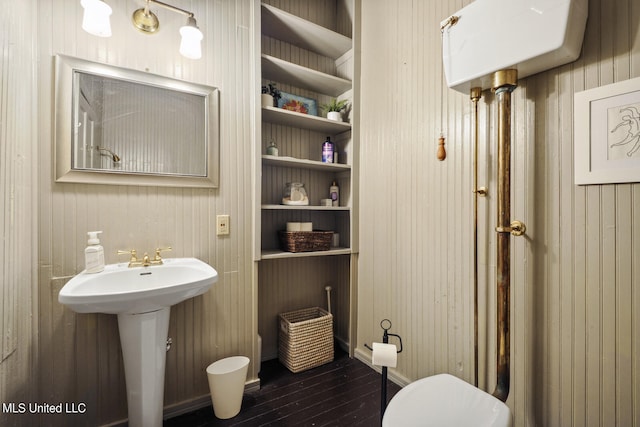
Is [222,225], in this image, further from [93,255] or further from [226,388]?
[226,388]

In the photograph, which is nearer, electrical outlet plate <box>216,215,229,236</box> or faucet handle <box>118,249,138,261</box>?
faucet handle <box>118,249,138,261</box>

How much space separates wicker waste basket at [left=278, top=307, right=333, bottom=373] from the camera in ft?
6.28

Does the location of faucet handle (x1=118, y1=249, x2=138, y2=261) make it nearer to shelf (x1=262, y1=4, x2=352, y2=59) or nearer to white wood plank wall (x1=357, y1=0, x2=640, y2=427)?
white wood plank wall (x1=357, y1=0, x2=640, y2=427)

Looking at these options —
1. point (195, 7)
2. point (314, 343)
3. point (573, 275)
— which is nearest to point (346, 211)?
point (314, 343)

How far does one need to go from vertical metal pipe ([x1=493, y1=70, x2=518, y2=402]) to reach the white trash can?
4.00ft

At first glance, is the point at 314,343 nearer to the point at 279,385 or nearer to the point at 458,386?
the point at 279,385

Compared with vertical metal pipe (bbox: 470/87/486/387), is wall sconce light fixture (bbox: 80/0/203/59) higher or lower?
higher

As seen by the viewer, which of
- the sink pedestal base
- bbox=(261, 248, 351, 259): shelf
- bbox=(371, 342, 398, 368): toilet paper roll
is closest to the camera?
bbox=(371, 342, 398, 368): toilet paper roll

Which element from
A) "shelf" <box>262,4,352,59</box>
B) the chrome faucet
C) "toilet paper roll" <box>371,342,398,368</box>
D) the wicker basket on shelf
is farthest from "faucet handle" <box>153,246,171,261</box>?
"shelf" <box>262,4,352,59</box>

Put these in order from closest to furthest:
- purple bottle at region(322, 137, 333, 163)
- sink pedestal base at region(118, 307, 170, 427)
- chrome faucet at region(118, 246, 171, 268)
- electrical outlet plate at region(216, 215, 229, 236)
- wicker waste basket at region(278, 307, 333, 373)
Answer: sink pedestal base at region(118, 307, 170, 427) < chrome faucet at region(118, 246, 171, 268) < electrical outlet plate at region(216, 215, 229, 236) < wicker waste basket at region(278, 307, 333, 373) < purple bottle at region(322, 137, 333, 163)

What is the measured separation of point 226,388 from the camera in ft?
4.87

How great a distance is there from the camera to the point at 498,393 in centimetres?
117

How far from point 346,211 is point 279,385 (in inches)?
50.6

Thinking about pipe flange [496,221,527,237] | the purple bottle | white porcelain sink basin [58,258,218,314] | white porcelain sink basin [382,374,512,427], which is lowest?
white porcelain sink basin [382,374,512,427]
